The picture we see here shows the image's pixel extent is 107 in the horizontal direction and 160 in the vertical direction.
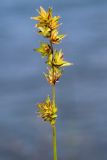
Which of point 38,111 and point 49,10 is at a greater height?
point 49,10

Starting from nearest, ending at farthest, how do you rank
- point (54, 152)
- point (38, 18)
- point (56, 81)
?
point (54, 152) → point (56, 81) → point (38, 18)

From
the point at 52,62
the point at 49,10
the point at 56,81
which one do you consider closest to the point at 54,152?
the point at 56,81

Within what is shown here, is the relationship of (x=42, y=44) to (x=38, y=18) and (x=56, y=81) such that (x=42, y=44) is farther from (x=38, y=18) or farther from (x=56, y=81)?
(x=56, y=81)

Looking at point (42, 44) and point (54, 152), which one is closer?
point (54, 152)

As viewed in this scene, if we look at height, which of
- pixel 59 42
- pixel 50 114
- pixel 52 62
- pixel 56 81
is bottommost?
pixel 50 114

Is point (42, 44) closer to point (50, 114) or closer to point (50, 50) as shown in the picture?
point (50, 50)

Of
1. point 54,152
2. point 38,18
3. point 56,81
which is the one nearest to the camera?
point 54,152

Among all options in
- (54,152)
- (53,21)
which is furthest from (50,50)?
(54,152)
